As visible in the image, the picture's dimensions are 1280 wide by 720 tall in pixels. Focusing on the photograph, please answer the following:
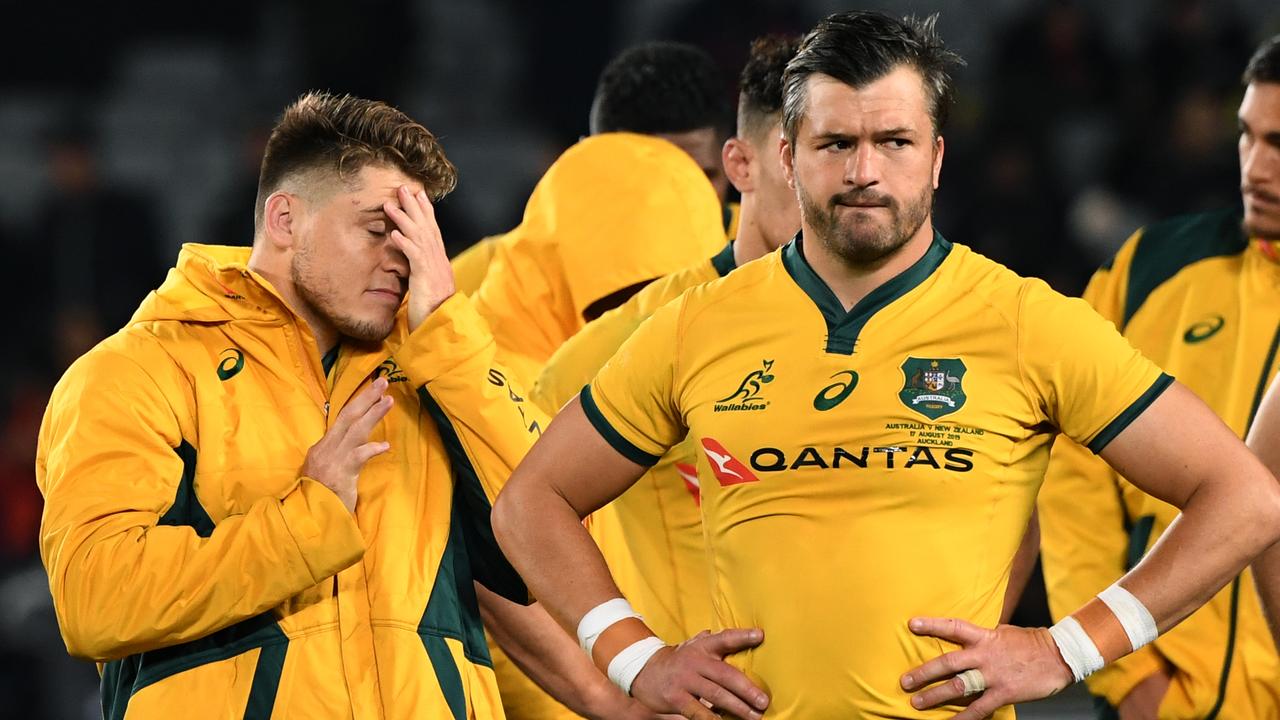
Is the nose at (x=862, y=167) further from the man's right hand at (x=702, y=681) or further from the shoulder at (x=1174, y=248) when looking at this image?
the shoulder at (x=1174, y=248)

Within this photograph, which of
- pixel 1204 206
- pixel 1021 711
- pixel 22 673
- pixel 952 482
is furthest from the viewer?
pixel 1204 206

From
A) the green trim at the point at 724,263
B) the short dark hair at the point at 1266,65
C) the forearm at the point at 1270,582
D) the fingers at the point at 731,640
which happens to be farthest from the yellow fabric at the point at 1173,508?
the fingers at the point at 731,640

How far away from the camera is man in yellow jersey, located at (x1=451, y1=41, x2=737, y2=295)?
477 cm

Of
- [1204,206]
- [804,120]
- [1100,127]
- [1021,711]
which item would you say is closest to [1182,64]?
[1100,127]

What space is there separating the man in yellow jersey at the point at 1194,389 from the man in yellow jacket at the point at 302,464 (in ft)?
4.26

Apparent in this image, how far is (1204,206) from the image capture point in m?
8.44

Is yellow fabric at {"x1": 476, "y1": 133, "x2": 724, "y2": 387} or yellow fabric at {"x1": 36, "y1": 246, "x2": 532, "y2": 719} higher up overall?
yellow fabric at {"x1": 476, "y1": 133, "x2": 724, "y2": 387}

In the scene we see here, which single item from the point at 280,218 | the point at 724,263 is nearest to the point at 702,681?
the point at 280,218

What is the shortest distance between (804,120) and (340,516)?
999 mm

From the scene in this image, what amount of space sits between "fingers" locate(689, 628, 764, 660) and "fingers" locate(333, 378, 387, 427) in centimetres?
74

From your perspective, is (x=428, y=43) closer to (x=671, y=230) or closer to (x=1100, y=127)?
(x=1100, y=127)

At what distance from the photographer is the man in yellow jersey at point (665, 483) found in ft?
12.1

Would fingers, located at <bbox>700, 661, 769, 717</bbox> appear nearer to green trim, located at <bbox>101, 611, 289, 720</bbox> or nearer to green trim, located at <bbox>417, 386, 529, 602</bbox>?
green trim, located at <bbox>417, 386, 529, 602</bbox>

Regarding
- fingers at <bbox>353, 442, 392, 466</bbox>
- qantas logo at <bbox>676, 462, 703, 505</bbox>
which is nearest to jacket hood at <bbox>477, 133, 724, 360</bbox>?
qantas logo at <bbox>676, 462, 703, 505</bbox>
